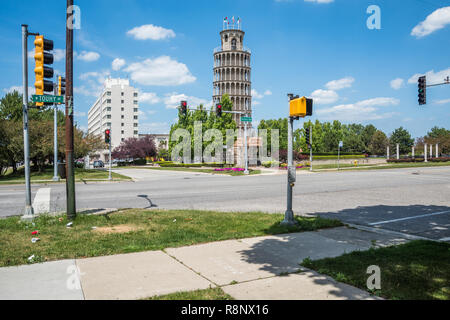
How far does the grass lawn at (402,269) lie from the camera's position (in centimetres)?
417

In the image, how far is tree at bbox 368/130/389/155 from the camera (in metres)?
101

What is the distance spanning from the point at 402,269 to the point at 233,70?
85391 millimetres

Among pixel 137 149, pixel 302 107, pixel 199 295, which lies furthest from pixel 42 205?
pixel 137 149

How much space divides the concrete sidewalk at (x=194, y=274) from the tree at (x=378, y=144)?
10394cm

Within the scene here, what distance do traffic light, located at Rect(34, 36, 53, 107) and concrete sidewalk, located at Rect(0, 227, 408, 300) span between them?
477cm

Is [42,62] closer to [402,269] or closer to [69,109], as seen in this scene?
[69,109]

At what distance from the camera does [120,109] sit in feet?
378

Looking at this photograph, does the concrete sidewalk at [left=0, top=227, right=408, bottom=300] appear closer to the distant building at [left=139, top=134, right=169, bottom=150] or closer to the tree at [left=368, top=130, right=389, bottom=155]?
the distant building at [left=139, top=134, right=169, bottom=150]

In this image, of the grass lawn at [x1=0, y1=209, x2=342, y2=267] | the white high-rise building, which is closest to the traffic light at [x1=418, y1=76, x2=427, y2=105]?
the grass lawn at [x1=0, y1=209, x2=342, y2=267]
